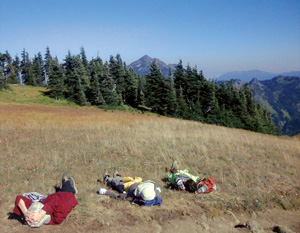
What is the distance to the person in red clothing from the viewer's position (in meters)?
4.22

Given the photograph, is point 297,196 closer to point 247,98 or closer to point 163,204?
point 163,204

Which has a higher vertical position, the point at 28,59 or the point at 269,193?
the point at 28,59

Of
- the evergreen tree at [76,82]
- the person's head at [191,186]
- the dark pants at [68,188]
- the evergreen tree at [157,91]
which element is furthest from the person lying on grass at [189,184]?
the evergreen tree at [76,82]

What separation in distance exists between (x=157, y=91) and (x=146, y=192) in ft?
122

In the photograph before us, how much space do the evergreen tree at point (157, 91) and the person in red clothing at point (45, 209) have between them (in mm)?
36111

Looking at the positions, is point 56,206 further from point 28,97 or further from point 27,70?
point 27,70

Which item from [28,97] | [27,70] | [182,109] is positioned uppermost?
[27,70]

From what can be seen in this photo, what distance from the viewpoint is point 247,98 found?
50719 millimetres

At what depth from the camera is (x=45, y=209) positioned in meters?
4.39

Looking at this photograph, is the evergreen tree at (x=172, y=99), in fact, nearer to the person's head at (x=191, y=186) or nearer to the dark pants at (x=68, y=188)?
the person's head at (x=191, y=186)

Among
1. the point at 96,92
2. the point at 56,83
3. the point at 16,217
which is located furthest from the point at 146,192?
the point at 56,83

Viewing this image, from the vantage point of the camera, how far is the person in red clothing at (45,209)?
4223mm

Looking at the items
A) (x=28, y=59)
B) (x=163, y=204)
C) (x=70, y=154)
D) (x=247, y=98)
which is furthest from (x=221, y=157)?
(x=28, y=59)

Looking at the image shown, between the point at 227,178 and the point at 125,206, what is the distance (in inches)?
138
